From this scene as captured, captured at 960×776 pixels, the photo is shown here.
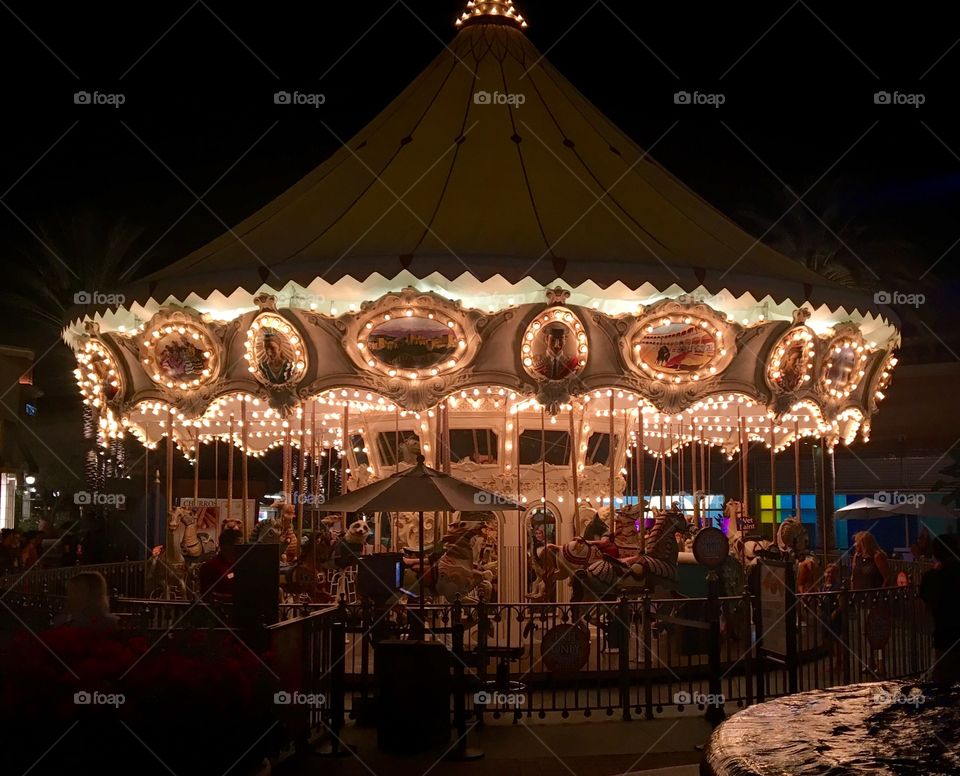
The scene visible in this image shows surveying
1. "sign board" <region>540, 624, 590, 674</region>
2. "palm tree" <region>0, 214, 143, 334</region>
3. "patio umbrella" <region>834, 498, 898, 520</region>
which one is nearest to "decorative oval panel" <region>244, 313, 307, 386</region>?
"sign board" <region>540, 624, 590, 674</region>

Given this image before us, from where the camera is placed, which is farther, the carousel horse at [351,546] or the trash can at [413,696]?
the carousel horse at [351,546]

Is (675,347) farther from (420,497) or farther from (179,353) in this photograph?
(179,353)

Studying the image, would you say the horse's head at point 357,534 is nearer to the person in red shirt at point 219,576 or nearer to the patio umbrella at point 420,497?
the person in red shirt at point 219,576

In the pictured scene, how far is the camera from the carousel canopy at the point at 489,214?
35.3 feet

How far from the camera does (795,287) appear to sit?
11.3m

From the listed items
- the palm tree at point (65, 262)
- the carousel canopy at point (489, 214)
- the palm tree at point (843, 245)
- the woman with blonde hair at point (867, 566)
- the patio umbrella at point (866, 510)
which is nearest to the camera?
the carousel canopy at point (489, 214)

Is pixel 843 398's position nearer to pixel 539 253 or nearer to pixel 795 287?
pixel 795 287

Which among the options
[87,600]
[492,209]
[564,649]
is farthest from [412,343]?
[87,600]

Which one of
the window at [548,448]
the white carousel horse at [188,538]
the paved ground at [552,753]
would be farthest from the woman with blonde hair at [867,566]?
the white carousel horse at [188,538]

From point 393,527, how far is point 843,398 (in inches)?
227

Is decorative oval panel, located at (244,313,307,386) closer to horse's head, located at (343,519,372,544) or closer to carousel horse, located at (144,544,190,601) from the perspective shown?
horse's head, located at (343,519,372,544)

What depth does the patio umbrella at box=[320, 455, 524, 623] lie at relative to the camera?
353 inches

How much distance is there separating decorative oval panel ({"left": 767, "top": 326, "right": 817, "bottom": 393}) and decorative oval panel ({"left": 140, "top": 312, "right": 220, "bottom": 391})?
5.98 meters

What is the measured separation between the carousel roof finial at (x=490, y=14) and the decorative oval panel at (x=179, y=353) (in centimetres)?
572
